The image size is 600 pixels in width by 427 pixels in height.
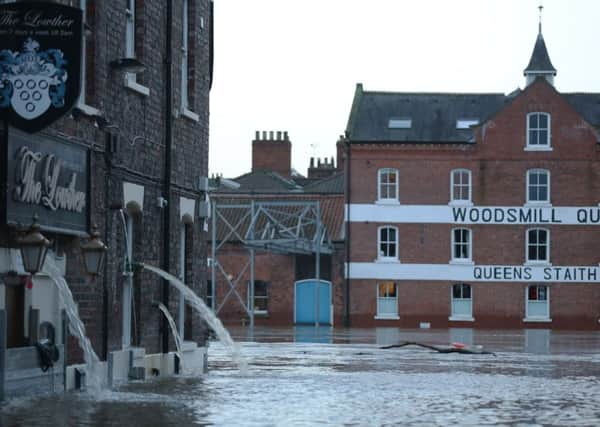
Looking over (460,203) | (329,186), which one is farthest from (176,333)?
(329,186)

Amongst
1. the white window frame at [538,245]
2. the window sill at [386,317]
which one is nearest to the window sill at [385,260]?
the window sill at [386,317]

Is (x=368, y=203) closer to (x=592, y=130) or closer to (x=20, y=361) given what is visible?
(x=592, y=130)

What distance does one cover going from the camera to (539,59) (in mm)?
62000

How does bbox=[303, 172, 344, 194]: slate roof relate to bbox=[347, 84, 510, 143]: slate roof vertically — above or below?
below

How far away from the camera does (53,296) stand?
1761 cm

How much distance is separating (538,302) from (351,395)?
42.3 meters

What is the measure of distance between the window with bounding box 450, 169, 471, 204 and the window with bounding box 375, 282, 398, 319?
15.2ft

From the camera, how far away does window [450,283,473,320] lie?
193 feet

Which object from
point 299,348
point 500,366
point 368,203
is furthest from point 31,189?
point 368,203

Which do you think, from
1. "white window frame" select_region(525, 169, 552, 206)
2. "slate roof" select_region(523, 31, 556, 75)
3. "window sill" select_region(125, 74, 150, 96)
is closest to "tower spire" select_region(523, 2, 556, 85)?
"slate roof" select_region(523, 31, 556, 75)

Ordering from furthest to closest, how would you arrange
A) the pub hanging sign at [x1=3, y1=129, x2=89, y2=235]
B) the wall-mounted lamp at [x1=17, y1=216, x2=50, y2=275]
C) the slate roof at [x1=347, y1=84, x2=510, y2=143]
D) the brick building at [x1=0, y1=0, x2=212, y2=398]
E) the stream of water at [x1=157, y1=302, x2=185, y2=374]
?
the slate roof at [x1=347, y1=84, x2=510, y2=143] < the stream of water at [x1=157, y1=302, x2=185, y2=374] < the brick building at [x1=0, y1=0, x2=212, y2=398] < the pub hanging sign at [x1=3, y1=129, x2=89, y2=235] < the wall-mounted lamp at [x1=17, y1=216, x2=50, y2=275]

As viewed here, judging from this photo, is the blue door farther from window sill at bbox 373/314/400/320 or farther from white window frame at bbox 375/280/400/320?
window sill at bbox 373/314/400/320

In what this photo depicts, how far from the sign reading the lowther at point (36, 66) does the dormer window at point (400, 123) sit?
4477cm

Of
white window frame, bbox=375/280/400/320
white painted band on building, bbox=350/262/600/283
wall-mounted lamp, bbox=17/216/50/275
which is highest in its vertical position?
white painted band on building, bbox=350/262/600/283
